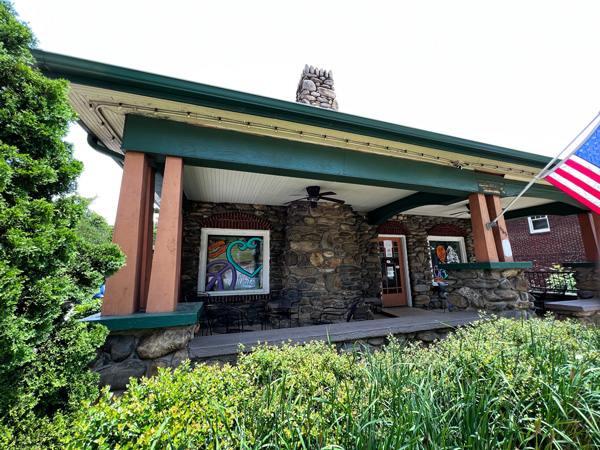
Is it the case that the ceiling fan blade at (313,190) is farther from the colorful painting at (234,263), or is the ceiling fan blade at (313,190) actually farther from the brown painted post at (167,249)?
the brown painted post at (167,249)

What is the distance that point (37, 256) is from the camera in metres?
1.43

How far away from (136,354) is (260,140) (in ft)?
8.35

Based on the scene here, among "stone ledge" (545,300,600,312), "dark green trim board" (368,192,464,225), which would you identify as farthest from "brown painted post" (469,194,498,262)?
"stone ledge" (545,300,600,312)

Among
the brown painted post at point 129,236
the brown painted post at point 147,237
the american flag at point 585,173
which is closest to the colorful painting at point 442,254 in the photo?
the american flag at point 585,173

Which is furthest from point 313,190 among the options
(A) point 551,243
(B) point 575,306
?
(A) point 551,243

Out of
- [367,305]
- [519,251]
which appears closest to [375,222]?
[367,305]

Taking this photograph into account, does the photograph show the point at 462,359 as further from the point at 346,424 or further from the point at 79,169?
the point at 79,169

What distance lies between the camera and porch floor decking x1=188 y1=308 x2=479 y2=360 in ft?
7.97

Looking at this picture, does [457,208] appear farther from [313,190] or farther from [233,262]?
[233,262]

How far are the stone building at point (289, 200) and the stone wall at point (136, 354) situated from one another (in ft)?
0.49

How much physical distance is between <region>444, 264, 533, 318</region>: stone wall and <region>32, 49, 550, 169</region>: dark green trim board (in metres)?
1.97

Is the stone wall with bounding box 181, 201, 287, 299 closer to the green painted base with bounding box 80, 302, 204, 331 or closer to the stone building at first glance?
the stone building

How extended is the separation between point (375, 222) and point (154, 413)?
6.00 m

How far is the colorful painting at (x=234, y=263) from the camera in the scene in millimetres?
5355
